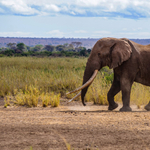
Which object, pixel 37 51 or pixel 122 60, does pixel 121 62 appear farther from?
pixel 37 51

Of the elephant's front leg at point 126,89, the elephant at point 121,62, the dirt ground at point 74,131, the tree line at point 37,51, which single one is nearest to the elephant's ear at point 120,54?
the elephant at point 121,62

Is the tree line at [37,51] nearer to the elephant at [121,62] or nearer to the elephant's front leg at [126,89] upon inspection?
the elephant at [121,62]

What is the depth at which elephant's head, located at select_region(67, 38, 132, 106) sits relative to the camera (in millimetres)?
7508

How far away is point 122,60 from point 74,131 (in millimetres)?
2700

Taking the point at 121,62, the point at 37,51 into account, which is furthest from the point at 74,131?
the point at 37,51

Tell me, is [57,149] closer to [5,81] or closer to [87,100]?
[87,100]

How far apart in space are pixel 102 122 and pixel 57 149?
1853 millimetres

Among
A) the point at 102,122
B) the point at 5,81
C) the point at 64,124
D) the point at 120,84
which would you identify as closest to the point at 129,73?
the point at 120,84

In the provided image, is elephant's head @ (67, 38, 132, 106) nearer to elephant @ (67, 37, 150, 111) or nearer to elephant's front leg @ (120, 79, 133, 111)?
elephant @ (67, 37, 150, 111)

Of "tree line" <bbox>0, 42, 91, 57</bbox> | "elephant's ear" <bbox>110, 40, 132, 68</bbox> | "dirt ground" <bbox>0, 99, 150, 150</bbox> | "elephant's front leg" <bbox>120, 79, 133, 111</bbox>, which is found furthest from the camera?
"tree line" <bbox>0, 42, 91, 57</bbox>

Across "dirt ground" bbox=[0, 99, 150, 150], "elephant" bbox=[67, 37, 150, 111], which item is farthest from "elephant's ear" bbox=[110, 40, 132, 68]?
"dirt ground" bbox=[0, 99, 150, 150]

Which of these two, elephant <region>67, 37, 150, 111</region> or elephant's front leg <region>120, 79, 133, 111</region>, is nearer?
elephant <region>67, 37, 150, 111</region>

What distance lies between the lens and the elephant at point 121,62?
24.7 feet

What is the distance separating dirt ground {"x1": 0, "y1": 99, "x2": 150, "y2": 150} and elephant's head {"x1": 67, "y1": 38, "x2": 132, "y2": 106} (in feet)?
3.31
